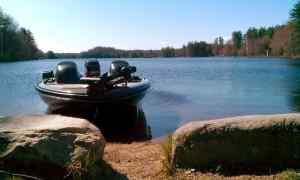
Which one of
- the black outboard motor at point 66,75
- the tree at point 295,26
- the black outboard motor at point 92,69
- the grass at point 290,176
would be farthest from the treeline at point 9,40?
the grass at point 290,176

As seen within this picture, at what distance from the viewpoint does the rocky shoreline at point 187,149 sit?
17.0 ft

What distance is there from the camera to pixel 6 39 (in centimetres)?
9375

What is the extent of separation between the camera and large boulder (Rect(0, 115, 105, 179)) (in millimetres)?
5152

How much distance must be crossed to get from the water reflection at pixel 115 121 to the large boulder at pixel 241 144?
240 inches

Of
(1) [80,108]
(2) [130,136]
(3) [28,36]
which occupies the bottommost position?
(2) [130,136]

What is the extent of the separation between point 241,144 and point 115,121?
856 cm

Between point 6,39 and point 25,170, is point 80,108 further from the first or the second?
point 6,39

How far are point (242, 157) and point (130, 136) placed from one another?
23.1ft

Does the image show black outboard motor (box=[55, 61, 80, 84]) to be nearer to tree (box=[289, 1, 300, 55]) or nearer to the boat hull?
the boat hull

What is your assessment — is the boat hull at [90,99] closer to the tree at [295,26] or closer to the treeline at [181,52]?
the tree at [295,26]

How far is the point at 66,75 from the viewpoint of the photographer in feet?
50.3

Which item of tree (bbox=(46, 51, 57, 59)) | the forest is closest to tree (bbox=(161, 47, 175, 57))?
the forest

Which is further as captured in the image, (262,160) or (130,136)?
(130,136)

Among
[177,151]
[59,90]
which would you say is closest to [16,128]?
[177,151]
